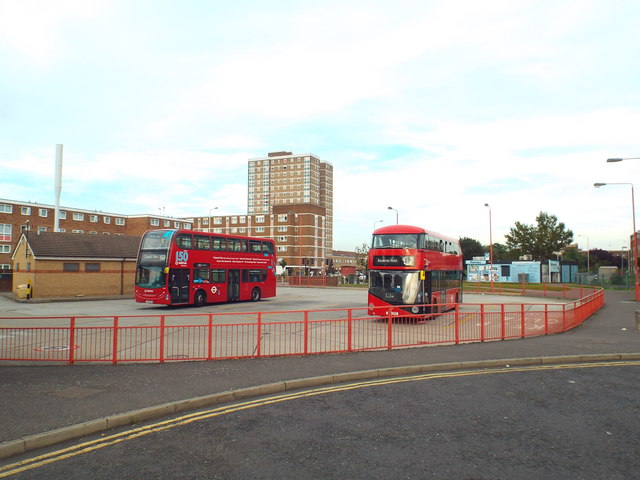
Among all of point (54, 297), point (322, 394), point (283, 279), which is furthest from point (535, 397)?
point (283, 279)

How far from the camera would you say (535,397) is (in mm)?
7625

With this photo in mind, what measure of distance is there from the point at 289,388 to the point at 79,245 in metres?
33.4

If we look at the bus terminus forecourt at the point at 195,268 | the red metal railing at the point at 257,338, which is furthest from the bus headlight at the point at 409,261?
the bus terminus forecourt at the point at 195,268

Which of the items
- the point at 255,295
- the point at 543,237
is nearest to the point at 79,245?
the point at 255,295

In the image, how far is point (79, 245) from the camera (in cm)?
3584

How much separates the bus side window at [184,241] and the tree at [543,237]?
242 feet

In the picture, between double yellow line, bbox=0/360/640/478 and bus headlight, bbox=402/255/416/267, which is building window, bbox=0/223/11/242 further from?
double yellow line, bbox=0/360/640/478

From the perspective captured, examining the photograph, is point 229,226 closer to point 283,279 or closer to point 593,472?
point 283,279

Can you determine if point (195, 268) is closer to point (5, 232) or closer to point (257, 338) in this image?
point (257, 338)

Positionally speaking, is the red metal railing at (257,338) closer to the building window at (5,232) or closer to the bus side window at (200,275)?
the bus side window at (200,275)

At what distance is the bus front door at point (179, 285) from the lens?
77.0 feet

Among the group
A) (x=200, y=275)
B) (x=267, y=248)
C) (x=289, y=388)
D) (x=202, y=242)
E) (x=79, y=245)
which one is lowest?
(x=289, y=388)

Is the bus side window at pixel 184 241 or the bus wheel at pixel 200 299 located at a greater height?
the bus side window at pixel 184 241

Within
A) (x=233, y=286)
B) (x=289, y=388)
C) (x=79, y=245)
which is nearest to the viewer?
(x=289, y=388)
